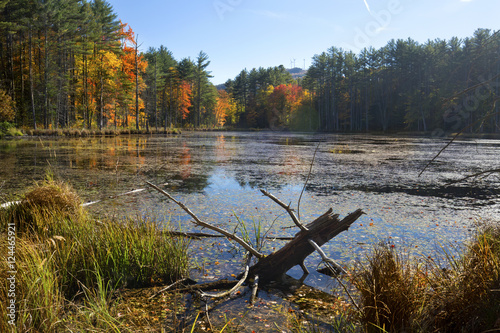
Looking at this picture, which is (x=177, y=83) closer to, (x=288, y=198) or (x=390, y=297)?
(x=288, y=198)

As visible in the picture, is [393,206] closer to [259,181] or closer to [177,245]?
[259,181]

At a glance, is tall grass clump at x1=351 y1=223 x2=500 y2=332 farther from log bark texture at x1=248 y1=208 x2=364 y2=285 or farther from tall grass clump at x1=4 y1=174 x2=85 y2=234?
tall grass clump at x1=4 y1=174 x2=85 y2=234

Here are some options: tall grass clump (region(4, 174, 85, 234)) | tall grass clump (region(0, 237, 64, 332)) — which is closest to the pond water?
tall grass clump (region(4, 174, 85, 234))

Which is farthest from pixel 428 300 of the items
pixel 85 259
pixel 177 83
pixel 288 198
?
pixel 177 83

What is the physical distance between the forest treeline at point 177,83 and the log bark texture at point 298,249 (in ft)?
58.4

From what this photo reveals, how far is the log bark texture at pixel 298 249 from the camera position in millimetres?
3785

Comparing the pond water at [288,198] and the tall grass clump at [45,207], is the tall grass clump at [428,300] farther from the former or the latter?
the tall grass clump at [45,207]

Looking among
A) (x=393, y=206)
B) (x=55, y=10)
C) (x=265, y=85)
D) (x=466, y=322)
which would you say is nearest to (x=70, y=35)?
(x=55, y=10)

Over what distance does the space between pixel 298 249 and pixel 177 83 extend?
2659 inches

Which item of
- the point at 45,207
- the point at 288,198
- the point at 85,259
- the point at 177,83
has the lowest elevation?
the point at 288,198

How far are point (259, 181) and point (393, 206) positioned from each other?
12.7 ft

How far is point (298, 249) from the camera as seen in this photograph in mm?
3861

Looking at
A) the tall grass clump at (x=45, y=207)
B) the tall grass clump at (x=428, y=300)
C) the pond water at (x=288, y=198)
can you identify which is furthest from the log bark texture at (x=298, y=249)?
the tall grass clump at (x=45, y=207)

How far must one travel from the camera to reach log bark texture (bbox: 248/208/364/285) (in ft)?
12.4
